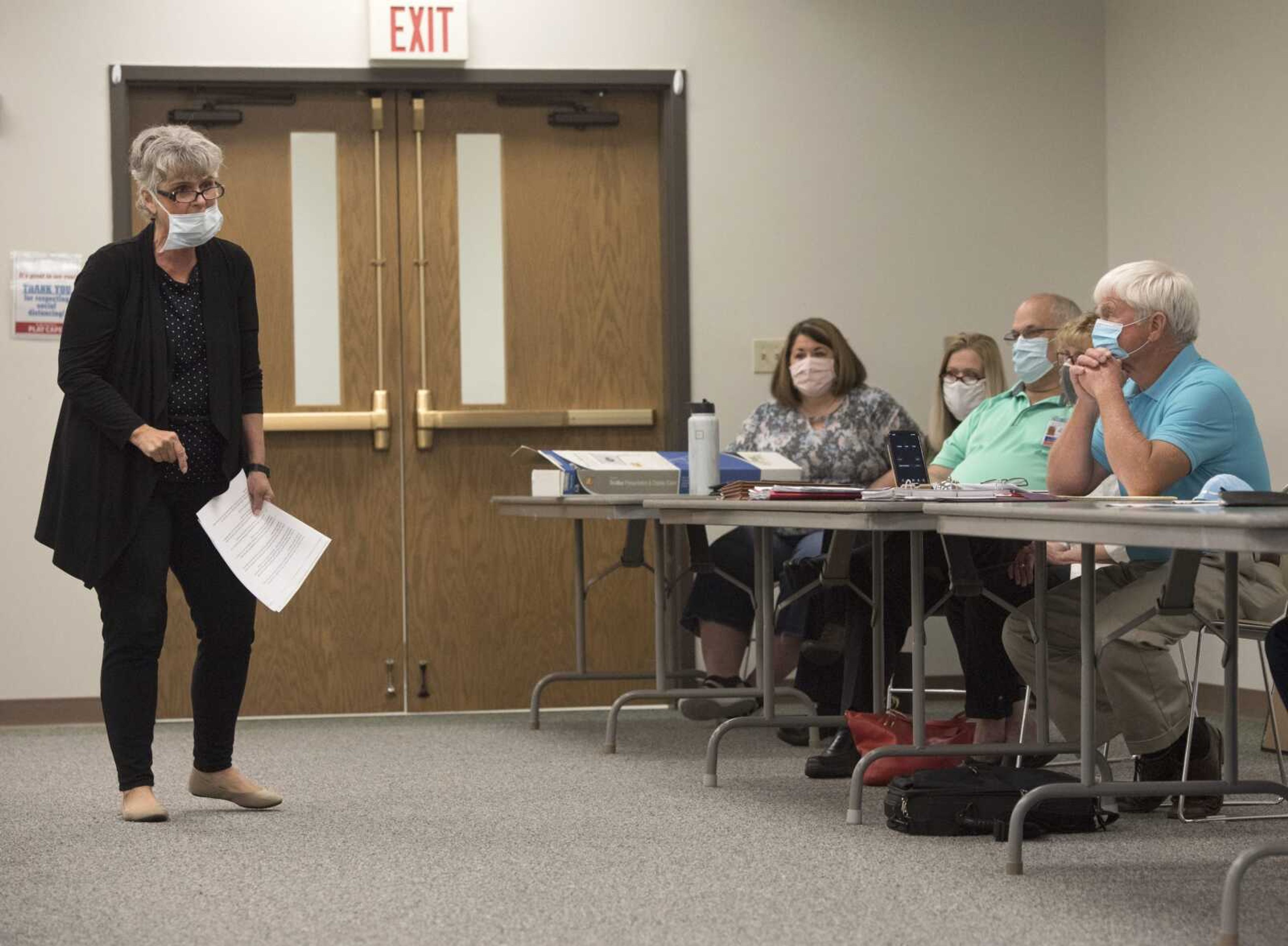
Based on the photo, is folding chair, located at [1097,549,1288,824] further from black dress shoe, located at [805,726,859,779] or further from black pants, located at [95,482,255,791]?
black pants, located at [95,482,255,791]

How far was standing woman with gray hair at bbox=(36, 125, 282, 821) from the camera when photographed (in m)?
2.91

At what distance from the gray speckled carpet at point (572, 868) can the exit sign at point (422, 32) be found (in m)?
2.26

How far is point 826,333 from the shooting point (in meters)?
4.59

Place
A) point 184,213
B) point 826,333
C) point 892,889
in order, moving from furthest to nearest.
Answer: point 826,333
point 184,213
point 892,889

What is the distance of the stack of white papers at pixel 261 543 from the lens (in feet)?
9.62

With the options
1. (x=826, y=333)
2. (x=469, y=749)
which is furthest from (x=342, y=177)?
(x=469, y=749)

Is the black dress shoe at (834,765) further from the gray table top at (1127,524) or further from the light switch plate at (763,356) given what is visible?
the light switch plate at (763,356)

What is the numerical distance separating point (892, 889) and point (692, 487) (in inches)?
65.2

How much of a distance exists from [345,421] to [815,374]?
57.6 inches

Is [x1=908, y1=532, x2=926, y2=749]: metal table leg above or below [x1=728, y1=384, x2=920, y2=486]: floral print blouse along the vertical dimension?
below

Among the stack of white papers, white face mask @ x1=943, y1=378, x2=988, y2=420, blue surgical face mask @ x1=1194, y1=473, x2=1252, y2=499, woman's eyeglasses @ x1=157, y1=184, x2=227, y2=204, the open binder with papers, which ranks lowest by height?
the stack of white papers

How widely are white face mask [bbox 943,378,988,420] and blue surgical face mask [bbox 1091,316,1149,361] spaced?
131cm

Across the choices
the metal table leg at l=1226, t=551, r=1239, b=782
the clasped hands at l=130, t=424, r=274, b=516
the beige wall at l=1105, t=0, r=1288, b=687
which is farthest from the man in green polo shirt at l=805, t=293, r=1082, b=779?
the clasped hands at l=130, t=424, r=274, b=516

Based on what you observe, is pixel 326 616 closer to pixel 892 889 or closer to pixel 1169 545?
pixel 892 889
